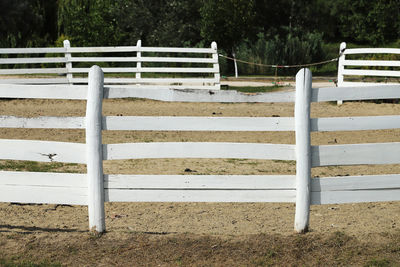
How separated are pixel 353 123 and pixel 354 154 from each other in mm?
289

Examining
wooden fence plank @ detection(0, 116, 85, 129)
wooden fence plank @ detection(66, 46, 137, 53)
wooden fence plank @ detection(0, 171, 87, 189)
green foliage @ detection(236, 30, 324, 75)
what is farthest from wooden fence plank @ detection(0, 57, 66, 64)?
wooden fence plank @ detection(0, 171, 87, 189)

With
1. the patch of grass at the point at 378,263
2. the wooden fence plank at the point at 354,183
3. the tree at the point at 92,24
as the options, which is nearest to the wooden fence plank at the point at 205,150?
the wooden fence plank at the point at 354,183

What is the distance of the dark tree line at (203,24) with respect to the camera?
76.5 feet

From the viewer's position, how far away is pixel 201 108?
15.1 metres

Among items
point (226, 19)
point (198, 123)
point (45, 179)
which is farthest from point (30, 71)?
point (198, 123)

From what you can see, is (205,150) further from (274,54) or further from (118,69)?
(274,54)

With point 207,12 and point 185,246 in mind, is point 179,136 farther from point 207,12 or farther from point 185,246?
point 207,12

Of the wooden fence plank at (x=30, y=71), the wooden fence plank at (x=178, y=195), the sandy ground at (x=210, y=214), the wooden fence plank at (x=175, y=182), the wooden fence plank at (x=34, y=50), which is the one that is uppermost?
the wooden fence plank at (x=34, y=50)

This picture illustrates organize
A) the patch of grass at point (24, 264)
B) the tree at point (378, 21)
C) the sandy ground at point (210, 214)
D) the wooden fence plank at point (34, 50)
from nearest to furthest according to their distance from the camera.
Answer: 1. the patch of grass at point (24, 264)
2. the sandy ground at point (210, 214)
3. the wooden fence plank at point (34, 50)
4. the tree at point (378, 21)

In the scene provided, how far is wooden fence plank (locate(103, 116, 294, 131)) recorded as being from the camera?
561cm

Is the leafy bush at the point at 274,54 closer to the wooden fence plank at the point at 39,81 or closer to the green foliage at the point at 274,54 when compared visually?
the green foliage at the point at 274,54

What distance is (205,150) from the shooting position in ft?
18.6

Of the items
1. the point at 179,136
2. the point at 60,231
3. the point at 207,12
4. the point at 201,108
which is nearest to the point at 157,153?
the point at 60,231

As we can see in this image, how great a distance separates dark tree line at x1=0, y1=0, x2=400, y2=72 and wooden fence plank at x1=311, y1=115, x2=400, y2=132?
56.4 feet
